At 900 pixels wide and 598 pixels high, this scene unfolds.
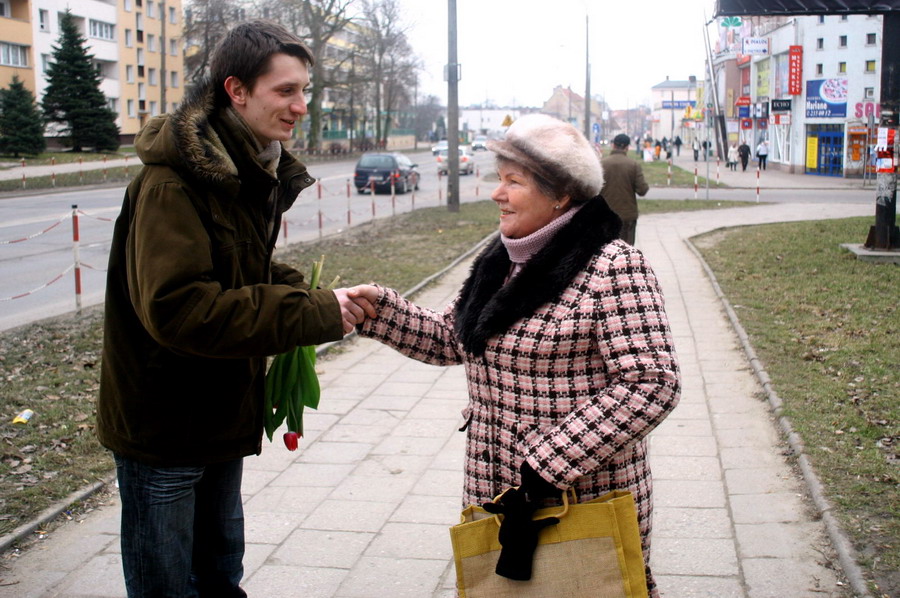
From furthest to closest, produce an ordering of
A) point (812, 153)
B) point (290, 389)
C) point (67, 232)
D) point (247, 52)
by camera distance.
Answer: point (812, 153) < point (67, 232) < point (290, 389) < point (247, 52)

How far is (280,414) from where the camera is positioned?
292 cm

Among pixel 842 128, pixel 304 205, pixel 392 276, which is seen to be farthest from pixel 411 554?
pixel 842 128

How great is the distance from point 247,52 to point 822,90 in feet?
152

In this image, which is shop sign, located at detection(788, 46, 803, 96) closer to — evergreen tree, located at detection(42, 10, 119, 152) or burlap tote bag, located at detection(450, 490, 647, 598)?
evergreen tree, located at detection(42, 10, 119, 152)

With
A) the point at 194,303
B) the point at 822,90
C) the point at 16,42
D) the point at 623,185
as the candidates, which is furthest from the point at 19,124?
the point at 194,303

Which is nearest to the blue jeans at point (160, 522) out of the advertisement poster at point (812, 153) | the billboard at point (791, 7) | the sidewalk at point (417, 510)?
the sidewalk at point (417, 510)

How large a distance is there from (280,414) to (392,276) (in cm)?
1130

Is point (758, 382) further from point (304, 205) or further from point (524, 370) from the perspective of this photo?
point (304, 205)

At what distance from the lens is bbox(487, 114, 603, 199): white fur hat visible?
258 cm

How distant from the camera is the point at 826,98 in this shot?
44.2 m

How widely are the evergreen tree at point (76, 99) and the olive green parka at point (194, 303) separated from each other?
5115cm

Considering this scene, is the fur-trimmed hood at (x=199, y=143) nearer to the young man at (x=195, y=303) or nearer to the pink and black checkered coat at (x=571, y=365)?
the young man at (x=195, y=303)

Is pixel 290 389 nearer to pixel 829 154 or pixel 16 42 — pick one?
pixel 829 154

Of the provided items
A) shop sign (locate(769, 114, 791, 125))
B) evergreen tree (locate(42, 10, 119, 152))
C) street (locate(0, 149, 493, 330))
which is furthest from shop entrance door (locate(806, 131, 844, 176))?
evergreen tree (locate(42, 10, 119, 152))
